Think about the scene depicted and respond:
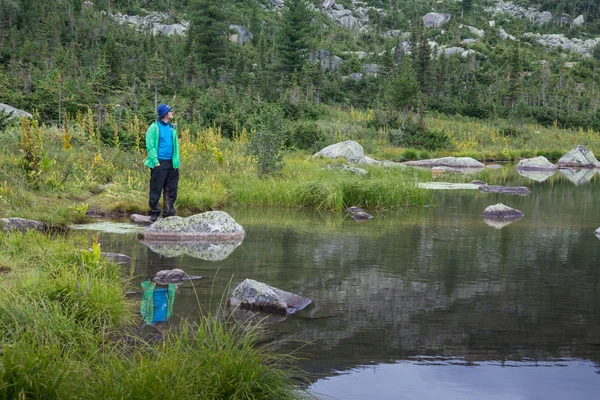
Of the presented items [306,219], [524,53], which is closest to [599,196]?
[306,219]

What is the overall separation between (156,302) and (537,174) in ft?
82.7

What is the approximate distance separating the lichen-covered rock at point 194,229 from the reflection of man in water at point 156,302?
2928 millimetres

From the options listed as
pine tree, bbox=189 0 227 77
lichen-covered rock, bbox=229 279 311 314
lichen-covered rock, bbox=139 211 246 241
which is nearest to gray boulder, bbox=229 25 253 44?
pine tree, bbox=189 0 227 77

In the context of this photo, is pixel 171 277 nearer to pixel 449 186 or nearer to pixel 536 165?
pixel 449 186

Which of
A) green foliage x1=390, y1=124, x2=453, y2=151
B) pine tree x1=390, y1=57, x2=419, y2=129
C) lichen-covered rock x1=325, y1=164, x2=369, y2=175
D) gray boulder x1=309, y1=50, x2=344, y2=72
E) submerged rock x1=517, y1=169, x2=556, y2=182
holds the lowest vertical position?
submerged rock x1=517, y1=169, x2=556, y2=182

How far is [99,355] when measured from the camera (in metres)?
4.64

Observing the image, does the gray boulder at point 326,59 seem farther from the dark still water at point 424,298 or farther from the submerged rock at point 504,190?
the dark still water at point 424,298

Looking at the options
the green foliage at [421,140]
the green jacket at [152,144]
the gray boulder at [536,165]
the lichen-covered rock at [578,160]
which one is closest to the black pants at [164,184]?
the green jacket at [152,144]

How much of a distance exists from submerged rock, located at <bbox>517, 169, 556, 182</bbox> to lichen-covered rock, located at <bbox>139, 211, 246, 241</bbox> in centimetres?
1750

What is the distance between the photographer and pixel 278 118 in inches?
712

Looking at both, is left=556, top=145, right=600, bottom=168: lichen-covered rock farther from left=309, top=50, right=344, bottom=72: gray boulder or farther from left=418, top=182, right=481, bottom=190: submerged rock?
left=309, top=50, right=344, bottom=72: gray boulder

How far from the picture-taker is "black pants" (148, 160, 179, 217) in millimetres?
11562

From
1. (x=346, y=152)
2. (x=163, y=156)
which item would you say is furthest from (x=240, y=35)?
(x=163, y=156)

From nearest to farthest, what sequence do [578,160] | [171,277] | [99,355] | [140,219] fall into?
[99,355], [171,277], [140,219], [578,160]
